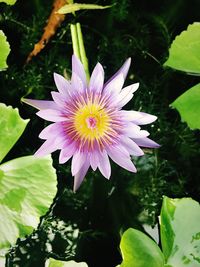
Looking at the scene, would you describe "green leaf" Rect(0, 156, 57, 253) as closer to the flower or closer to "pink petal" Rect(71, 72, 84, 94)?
the flower

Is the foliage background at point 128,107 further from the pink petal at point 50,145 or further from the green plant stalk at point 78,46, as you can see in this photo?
the pink petal at point 50,145

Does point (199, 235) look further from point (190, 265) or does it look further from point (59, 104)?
point (59, 104)

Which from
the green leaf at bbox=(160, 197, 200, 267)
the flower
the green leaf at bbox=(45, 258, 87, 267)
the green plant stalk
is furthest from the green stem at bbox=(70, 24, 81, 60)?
the green leaf at bbox=(45, 258, 87, 267)

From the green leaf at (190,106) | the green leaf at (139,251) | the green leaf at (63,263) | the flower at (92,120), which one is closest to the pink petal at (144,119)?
the flower at (92,120)

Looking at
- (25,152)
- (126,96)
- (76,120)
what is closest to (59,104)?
(76,120)

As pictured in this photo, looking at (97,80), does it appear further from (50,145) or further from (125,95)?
(50,145)

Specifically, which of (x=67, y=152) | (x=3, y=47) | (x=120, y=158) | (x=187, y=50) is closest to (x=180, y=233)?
(x=120, y=158)

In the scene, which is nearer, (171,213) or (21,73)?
(171,213)
